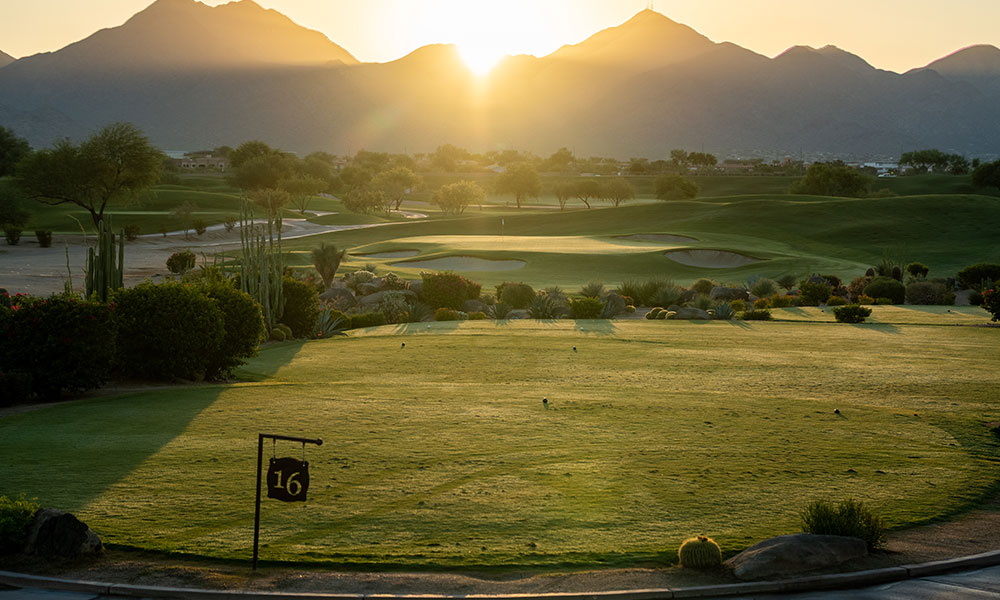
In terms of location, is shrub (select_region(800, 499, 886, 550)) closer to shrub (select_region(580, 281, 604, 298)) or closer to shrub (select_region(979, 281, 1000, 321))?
shrub (select_region(979, 281, 1000, 321))

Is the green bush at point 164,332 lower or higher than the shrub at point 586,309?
higher

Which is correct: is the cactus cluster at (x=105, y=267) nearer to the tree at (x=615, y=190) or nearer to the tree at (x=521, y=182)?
the tree at (x=615, y=190)

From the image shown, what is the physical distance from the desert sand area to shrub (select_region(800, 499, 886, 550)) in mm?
28594

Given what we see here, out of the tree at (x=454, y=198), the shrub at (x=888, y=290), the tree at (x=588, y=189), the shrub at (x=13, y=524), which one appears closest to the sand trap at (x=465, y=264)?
the shrub at (x=888, y=290)

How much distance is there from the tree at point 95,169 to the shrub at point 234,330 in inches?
2519

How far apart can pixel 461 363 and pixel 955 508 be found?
1231 cm

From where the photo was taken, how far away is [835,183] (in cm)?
11175

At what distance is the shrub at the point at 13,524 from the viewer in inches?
328

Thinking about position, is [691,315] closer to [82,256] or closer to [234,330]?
[234,330]

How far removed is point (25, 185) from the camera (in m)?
80.6

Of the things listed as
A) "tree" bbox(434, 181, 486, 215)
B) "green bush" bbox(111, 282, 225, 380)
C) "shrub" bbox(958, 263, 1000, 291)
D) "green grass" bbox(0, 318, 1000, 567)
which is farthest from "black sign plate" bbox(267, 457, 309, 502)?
"tree" bbox(434, 181, 486, 215)

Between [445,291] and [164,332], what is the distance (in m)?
18.7

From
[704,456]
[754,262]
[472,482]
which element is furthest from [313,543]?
[754,262]

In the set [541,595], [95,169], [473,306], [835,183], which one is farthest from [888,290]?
[835,183]
